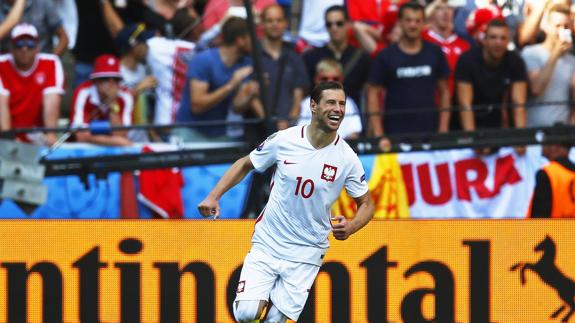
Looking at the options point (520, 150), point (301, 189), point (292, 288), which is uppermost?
point (520, 150)

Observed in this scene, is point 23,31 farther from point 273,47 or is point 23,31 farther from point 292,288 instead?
point 292,288

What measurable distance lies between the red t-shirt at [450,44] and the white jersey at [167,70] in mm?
2462

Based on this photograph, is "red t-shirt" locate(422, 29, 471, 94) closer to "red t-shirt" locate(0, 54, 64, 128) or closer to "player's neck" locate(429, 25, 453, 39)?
"player's neck" locate(429, 25, 453, 39)

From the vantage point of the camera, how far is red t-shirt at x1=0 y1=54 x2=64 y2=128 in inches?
448

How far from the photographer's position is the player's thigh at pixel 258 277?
7723 millimetres

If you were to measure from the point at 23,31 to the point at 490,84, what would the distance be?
4.60 m

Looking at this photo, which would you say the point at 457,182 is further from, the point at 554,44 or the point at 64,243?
the point at 64,243

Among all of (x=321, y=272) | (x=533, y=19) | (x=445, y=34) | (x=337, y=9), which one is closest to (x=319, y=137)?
(x=321, y=272)

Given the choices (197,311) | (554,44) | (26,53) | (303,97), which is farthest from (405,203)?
(26,53)

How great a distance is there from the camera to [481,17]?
41.1 ft

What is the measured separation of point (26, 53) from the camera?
1138 cm

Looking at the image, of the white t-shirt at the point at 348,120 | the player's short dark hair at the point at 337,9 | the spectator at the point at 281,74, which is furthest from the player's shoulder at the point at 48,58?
the player's short dark hair at the point at 337,9

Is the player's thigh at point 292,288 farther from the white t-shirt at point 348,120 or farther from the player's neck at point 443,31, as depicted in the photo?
the player's neck at point 443,31

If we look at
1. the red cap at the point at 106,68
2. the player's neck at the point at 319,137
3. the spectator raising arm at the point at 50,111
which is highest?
the red cap at the point at 106,68
